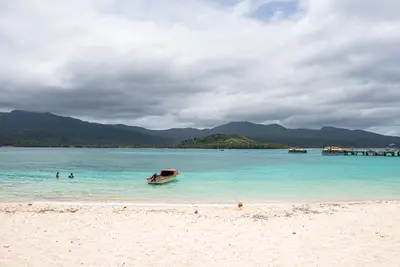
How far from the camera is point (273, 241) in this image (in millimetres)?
13547

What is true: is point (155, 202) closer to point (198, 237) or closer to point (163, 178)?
point (198, 237)

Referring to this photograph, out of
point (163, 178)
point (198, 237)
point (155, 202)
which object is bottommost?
point (155, 202)

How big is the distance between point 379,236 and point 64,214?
15.7 meters

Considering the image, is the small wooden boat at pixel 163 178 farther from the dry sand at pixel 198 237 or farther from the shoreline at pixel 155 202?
the dry sand at pixel 198 237

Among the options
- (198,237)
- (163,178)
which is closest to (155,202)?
(198,237)

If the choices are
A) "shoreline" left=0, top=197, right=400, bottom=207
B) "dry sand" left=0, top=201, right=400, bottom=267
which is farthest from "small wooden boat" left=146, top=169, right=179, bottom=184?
"dry sand" left=0, top=201, right=400, bottom=267

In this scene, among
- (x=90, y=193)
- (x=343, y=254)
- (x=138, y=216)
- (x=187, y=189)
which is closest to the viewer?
(x=343, y=254)

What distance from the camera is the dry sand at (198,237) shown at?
11.1 m

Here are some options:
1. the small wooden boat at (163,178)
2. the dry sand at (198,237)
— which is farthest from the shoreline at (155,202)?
the small wooden boat at (163,178)

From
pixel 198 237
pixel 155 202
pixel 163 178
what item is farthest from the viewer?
pixel 163 178

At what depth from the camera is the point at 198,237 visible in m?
14.2

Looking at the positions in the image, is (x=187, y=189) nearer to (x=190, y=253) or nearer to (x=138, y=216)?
(x=138, y=216)

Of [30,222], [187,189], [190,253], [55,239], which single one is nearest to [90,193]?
[187,189]

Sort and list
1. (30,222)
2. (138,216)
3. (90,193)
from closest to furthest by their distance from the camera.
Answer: (30,222), (138,216), (90,193)
